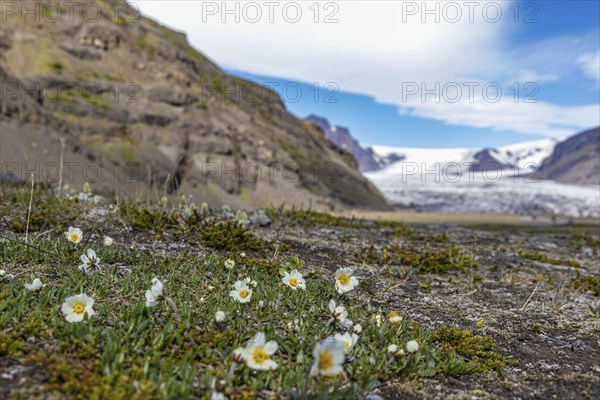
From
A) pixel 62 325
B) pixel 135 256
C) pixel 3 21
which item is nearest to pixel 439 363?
pixel 62 325

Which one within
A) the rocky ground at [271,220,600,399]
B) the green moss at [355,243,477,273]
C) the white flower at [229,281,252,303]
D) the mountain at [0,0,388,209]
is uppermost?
the mountain at [0,0,388,209]

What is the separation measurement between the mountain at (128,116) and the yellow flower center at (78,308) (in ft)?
89.8

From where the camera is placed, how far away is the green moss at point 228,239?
866cm

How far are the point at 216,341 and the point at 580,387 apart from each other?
12.5 ft

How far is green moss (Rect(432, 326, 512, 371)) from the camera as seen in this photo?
187 inches

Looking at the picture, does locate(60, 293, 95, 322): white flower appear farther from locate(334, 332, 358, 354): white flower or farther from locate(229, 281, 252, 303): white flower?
locate(334, 332, 358, 354): white flower

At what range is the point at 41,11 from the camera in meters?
50.7

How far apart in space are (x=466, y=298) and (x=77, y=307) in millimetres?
6593

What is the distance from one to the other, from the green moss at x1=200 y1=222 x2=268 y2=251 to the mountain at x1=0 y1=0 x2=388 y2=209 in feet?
74.3

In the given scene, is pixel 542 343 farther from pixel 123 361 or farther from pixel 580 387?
pixel 123 361

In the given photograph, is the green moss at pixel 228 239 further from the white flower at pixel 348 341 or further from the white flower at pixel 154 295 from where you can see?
the white flower at pixel 348 341

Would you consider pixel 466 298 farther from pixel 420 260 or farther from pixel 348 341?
pixel 348 341

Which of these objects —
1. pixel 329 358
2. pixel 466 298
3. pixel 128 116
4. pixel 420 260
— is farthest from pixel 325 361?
pixel 128 116

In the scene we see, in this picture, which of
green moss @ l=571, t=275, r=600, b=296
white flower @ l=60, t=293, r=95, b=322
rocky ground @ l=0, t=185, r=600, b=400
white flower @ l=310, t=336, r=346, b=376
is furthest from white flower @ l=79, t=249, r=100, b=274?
green moss @ l=571, t=275, r=600, b=296
